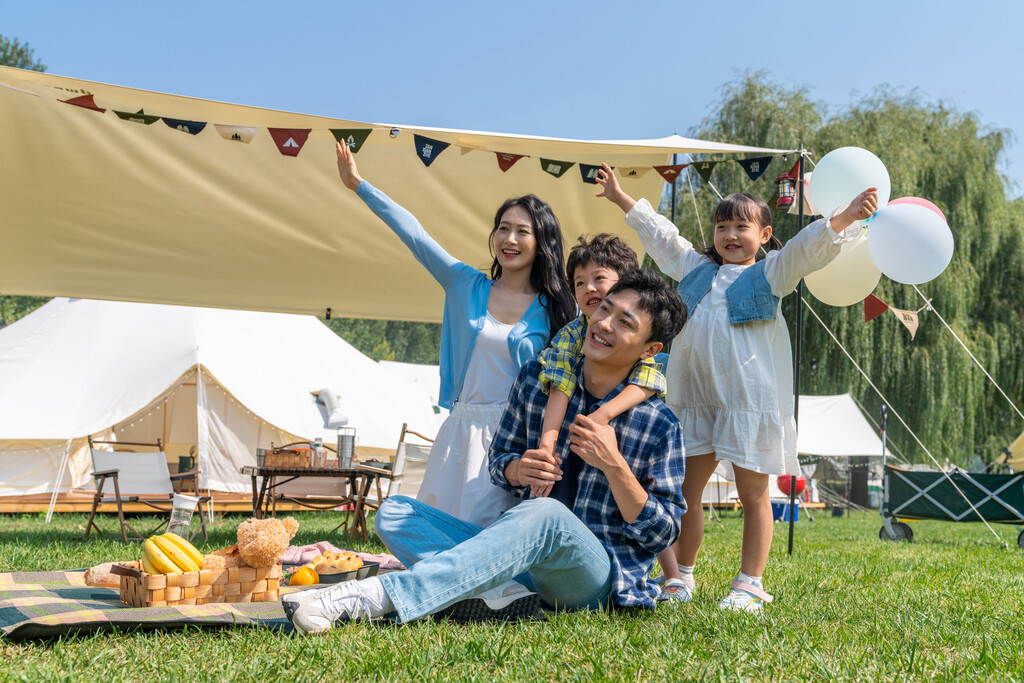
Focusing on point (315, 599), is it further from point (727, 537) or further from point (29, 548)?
point (727, 537)

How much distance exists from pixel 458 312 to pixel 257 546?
1.13m

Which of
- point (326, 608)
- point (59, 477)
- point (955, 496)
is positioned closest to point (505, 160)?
point (326, 608)

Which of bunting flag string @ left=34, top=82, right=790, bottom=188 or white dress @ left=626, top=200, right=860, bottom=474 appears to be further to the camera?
bunting flag string @ left=34, top=82, right=790, bottom=188

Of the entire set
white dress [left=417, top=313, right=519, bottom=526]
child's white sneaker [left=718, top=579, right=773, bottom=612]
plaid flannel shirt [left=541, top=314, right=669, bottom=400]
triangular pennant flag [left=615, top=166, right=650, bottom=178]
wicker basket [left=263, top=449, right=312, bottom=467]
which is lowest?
wicker basket [left=263, top=449, right=312, bottom=467]

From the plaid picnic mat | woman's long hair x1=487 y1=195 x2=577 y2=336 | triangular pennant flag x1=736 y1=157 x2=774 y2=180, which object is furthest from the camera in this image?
triangular pennant flag x1=736 y1=157 x2=774 y2=180

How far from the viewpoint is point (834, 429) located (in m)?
14.0

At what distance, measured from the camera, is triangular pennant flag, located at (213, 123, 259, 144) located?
14.8ft

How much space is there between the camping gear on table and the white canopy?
19.1 ft

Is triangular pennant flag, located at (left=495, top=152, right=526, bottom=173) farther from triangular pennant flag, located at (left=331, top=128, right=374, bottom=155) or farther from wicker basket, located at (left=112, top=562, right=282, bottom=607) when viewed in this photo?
wicker basket, located at (left=112, top=562, right=282, bottom=607)

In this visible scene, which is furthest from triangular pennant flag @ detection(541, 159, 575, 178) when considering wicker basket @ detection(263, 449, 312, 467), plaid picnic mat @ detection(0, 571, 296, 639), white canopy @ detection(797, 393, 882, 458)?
white canopy @ detection(797, 393, 882, 458)

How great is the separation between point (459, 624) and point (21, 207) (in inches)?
163

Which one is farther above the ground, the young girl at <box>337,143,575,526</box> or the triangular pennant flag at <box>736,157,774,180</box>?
the triangular pennant flag at <box>736,157,774,180</box>

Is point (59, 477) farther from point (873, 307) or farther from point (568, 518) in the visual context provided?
point (568, 518)

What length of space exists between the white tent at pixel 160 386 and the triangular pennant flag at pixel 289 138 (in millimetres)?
5415
